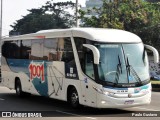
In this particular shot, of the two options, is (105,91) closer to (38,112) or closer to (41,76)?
(38,112)

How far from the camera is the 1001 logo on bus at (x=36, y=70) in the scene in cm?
1802

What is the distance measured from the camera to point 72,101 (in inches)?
616

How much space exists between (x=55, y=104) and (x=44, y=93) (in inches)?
25.1

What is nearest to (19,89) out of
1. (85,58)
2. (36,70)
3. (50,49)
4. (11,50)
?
(11,50)

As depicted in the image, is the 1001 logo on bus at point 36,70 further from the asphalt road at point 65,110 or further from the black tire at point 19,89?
the black tire at point 19,89

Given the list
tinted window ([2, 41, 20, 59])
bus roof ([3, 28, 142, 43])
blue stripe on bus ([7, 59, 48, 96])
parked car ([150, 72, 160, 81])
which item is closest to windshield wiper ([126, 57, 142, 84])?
bus roof ([3, 28, 142, 43])

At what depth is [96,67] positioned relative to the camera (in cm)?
1413

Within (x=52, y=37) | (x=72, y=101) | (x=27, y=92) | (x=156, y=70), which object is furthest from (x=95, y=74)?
(x=156, y=70)

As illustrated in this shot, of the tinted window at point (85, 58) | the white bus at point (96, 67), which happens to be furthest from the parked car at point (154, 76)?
the tinted window at point (85, 58)

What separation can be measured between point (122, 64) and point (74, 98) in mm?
2295

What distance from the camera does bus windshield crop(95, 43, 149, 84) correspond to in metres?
14.1

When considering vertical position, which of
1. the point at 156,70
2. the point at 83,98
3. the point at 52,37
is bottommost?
the point at 156,70

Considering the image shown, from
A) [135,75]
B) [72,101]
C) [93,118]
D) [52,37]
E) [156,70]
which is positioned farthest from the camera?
[156,70]

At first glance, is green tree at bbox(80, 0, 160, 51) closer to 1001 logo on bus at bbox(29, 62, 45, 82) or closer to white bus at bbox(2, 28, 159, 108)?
1001 logo on bus at bbox(29, 62, 45, 82)
